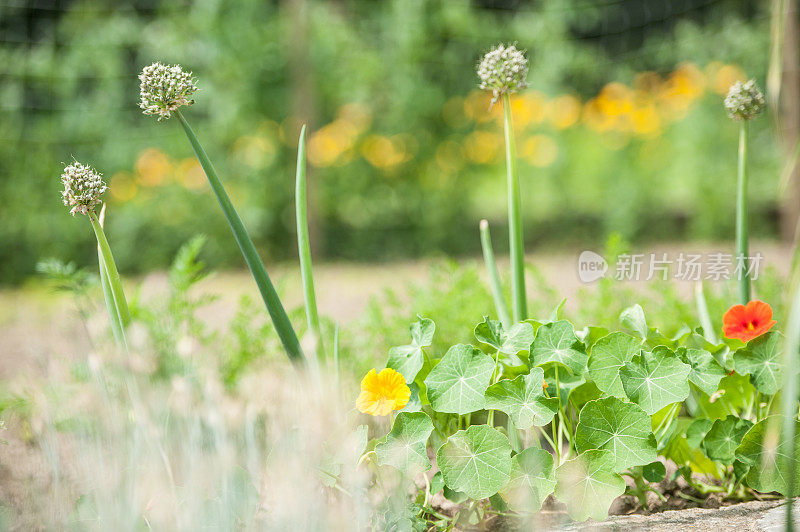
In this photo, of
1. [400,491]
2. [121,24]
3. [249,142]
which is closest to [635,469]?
[400,491]

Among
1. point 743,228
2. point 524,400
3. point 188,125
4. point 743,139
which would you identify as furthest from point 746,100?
point 188,125

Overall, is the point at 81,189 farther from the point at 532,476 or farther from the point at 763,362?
the point at 763,362

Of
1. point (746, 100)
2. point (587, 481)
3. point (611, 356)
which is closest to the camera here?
point (587, 481)

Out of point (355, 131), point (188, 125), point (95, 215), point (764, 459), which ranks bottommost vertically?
point (764, 459)

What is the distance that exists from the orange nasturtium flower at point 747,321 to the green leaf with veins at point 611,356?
228mm

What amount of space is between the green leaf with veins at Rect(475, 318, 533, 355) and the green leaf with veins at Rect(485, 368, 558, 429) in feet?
0.18

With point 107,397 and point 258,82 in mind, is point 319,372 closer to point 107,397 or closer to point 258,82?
point 107,397

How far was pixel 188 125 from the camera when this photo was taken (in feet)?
3.78

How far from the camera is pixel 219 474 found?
0.98 metres

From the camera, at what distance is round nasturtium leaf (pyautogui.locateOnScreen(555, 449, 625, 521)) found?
1.05m

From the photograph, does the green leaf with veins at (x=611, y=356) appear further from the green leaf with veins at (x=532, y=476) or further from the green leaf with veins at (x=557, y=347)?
the green leaf with veins at (x=532, y=476)

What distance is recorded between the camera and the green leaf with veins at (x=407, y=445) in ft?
3.53

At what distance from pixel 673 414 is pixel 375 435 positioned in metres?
0.53

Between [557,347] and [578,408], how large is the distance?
0.60 ft
